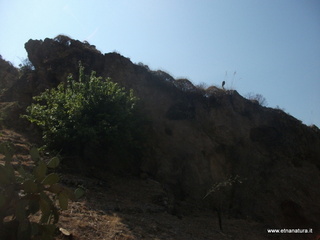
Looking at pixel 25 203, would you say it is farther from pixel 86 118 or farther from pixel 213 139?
pixel 213 139

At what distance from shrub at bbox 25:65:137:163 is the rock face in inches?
92.9

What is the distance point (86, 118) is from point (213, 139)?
20.8 feet

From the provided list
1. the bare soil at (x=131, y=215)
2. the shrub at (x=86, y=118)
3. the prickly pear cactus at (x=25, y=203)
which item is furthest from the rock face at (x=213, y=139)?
the prickly pear cactus at (x=25, y=203)

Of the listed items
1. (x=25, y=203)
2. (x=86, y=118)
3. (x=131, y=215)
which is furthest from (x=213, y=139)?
(x=25, y=203)

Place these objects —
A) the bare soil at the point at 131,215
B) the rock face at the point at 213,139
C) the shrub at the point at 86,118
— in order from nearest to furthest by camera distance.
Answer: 1. the bare soil at the point at 131,215
2. the shrub at the point at 86,118
3. the rock face at the point at 213,139

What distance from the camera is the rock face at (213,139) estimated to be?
1168cm

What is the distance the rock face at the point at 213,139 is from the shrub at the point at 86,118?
7.74ft

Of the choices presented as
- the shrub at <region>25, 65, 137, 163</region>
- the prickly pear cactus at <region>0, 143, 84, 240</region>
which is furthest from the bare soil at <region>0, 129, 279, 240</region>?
the shrub at <region>25, 65, 137, 163</region>

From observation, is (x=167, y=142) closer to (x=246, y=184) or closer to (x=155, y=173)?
(x=155, y=173)

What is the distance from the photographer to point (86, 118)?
30.2 feet

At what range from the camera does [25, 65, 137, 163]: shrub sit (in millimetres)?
9156

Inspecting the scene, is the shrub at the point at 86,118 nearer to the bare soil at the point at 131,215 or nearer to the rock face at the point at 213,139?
the bare soil at the point at 131,215

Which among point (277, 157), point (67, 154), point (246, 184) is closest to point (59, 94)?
point (67, 154)

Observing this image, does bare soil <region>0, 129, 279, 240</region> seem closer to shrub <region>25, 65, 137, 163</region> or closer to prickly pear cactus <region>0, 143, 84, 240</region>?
prickly pear cactus <region>0, 143, 84, 240</region>
